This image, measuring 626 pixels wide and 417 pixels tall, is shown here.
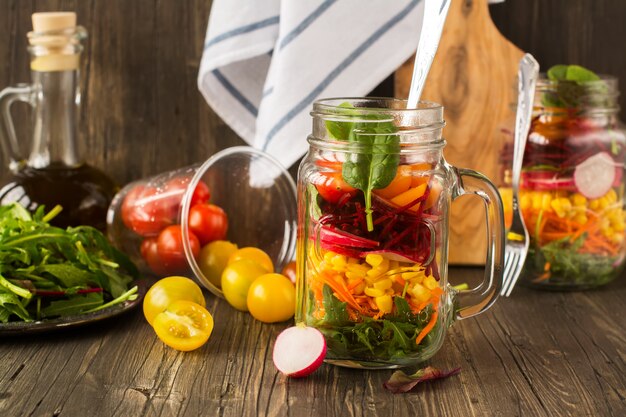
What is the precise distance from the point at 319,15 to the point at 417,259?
1.87ft

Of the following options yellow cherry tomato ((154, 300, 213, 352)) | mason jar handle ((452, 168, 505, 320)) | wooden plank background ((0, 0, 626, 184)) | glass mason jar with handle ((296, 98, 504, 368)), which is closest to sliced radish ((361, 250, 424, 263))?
glass mason jar with handle ((296, 98, 504, 368))

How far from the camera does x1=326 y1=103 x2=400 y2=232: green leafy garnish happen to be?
3.08 ft

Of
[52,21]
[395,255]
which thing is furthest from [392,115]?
[52,21]

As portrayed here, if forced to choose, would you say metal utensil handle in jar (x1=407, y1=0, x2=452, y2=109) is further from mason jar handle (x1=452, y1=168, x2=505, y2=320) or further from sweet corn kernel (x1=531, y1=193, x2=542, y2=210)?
sweet corn kernel (x1=531, y1=193, x2=542, y2=210)

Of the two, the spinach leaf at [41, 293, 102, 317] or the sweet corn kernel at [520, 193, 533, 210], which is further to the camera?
the sweet corn kernel at [520, 193, 533, 210]

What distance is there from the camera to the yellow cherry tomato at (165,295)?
1.13 m

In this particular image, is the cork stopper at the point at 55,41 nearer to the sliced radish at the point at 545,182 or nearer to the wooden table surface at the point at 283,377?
the wooden table surface at the point at 283,377

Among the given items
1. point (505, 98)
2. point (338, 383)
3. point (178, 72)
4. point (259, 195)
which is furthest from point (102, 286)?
point (505, 98)

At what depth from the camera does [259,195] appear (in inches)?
54.2

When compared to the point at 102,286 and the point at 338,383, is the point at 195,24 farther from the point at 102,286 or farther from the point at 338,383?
the point at 338,383

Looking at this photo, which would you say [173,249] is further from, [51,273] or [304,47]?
[304,47]

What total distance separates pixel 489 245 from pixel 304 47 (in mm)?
505

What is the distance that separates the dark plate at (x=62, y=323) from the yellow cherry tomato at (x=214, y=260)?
172 mm

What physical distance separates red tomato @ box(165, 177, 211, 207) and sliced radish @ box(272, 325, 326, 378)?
417 millimetres
